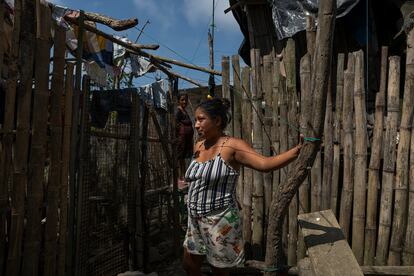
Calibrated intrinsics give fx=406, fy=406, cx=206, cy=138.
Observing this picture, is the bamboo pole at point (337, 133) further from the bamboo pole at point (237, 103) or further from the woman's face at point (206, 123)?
the woman's face at point (206, 123)

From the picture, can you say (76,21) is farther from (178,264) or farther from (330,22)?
(178,264)

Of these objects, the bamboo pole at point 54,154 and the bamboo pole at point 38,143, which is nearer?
the bamboo pole at point 38,143

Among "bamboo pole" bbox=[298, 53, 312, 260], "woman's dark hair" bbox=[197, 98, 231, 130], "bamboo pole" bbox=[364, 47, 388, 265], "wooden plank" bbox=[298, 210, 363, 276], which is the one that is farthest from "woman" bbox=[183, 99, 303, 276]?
"bamboo pole" bbox=[364, 47, 388, 265]

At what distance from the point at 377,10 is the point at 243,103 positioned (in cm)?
347

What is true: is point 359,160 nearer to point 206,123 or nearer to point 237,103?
point 237,103

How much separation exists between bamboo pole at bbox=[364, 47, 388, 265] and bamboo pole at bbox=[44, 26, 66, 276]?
2941 mm

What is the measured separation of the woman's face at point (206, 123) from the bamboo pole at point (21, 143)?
4.53ft

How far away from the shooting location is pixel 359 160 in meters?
3.99

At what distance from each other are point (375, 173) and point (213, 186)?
1.89 metres

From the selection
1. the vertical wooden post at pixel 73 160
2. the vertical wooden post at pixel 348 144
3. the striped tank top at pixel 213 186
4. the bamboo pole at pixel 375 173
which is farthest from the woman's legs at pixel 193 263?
the bamboo pole at pixel 375 173

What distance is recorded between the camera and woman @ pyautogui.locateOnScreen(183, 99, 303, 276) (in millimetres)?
2916

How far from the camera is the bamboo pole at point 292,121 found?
163 inches


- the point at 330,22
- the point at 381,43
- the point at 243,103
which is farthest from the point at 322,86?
the point at 381,43

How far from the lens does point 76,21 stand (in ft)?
13.6
